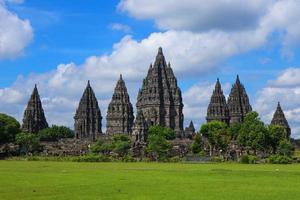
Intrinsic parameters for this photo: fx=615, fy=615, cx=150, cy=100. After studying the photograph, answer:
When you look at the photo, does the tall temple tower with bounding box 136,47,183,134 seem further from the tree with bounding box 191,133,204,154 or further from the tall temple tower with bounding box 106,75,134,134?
the tree with bounding box 191,133,204,154

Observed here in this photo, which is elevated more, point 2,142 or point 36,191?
point 2,142

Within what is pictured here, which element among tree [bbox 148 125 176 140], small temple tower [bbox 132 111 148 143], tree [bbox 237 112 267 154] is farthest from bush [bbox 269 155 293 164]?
tree [bbox 148 125 176 140]

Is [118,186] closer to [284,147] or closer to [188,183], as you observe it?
[188,183]

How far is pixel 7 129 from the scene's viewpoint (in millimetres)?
153875

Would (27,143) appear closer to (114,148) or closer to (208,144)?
(114,148)

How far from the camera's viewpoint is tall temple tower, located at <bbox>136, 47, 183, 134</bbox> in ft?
630

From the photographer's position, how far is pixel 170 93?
197 metres

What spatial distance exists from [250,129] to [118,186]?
4079 inches

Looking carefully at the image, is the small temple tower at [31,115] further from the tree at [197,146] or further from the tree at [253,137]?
the tree at [253,137]

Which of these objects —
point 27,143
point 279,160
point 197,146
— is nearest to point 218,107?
point 197,146

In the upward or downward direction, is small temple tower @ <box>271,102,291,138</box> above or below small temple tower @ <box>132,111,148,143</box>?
above

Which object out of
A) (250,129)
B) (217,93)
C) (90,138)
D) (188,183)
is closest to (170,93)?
(217,93)

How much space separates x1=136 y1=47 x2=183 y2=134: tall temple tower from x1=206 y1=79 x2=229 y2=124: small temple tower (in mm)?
9417

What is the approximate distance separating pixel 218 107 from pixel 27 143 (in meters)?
69.9
